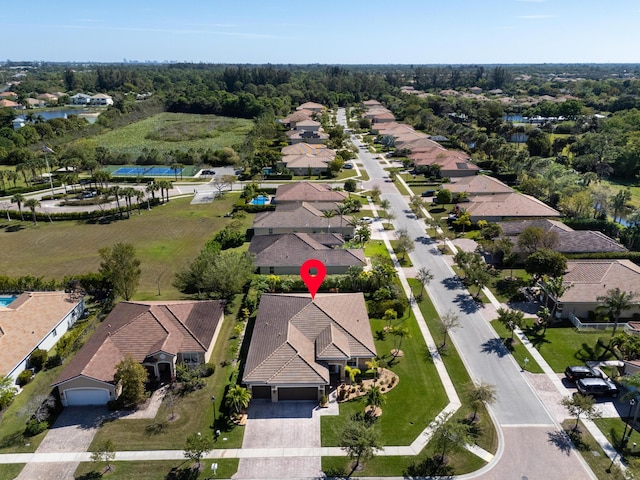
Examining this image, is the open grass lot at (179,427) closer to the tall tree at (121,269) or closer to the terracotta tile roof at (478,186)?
the tall tree at (121,269)

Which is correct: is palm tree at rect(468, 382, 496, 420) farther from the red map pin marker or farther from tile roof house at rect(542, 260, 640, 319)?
tile roof house at rect(542, 260, 640, 319)

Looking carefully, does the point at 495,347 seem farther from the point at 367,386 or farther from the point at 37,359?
the point at 37,359

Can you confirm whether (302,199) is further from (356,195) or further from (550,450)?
(550,450)

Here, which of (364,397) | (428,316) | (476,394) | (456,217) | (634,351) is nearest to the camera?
(476,394)

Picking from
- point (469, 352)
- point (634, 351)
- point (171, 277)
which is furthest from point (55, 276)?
point (634, 351)

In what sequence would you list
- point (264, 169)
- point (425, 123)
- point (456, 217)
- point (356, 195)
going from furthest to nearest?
point (425, 123), point (264, 169), point (356, 195), point (456, 217)

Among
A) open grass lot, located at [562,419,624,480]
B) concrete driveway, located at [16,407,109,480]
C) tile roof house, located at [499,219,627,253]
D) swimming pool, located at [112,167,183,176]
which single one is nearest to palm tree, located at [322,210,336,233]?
tile roof house, located at [499,219,627,253]

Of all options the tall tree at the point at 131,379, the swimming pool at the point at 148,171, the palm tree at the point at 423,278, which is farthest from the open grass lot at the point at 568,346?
the swimming pool at the point at 148,171
